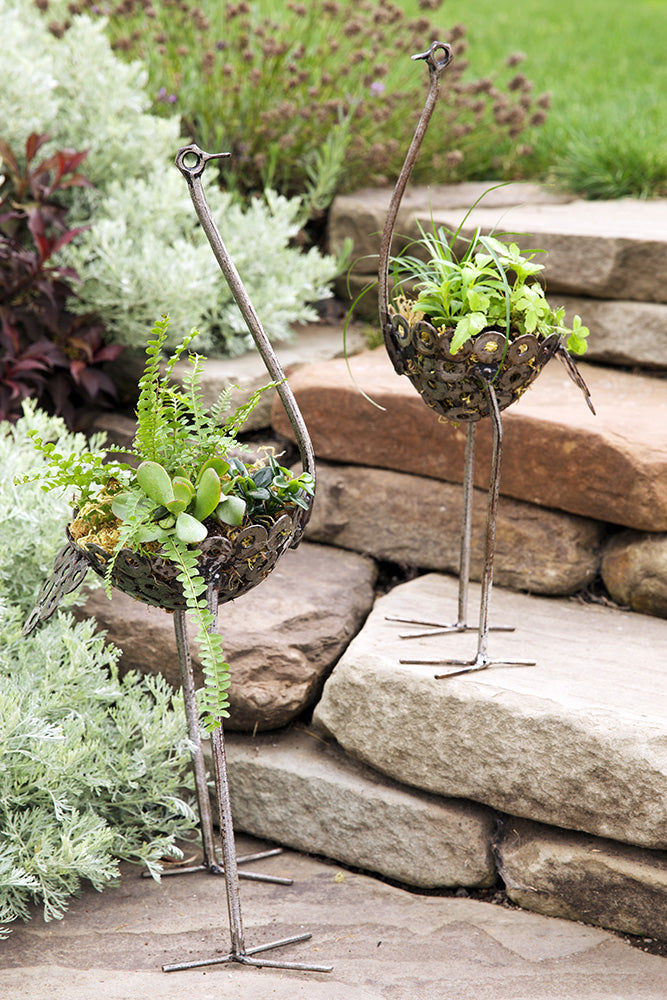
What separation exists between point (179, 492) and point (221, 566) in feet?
0.59

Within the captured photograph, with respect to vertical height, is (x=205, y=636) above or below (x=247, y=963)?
above

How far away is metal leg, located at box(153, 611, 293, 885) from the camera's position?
2.23 meters

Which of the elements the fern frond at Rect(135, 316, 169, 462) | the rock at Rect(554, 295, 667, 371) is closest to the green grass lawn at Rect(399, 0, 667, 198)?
the rock at Rect(554, 295, 667, 371)

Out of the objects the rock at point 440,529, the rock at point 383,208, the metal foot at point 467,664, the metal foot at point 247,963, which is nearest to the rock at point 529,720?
the metal foot at point 467,664

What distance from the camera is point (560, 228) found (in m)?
3.79

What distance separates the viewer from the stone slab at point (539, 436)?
2846 mm

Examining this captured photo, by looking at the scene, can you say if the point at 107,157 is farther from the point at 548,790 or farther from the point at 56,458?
the point at 548,790

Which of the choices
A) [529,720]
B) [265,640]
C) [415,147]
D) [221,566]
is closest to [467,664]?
[529,720]

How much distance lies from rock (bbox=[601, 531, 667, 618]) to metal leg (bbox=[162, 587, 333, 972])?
4.62ft

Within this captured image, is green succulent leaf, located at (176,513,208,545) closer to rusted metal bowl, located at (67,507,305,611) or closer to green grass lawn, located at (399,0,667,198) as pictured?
rusted metal bowl, located at (67,507,305,611)

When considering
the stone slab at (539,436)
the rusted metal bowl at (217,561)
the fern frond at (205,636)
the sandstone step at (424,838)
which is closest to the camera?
the fern frond at (205,636)

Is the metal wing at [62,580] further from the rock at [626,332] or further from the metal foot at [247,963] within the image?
the rock at [626,332]

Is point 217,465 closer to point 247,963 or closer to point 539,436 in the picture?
point 247,963

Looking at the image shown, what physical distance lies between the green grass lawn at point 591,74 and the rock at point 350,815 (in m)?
3.23
